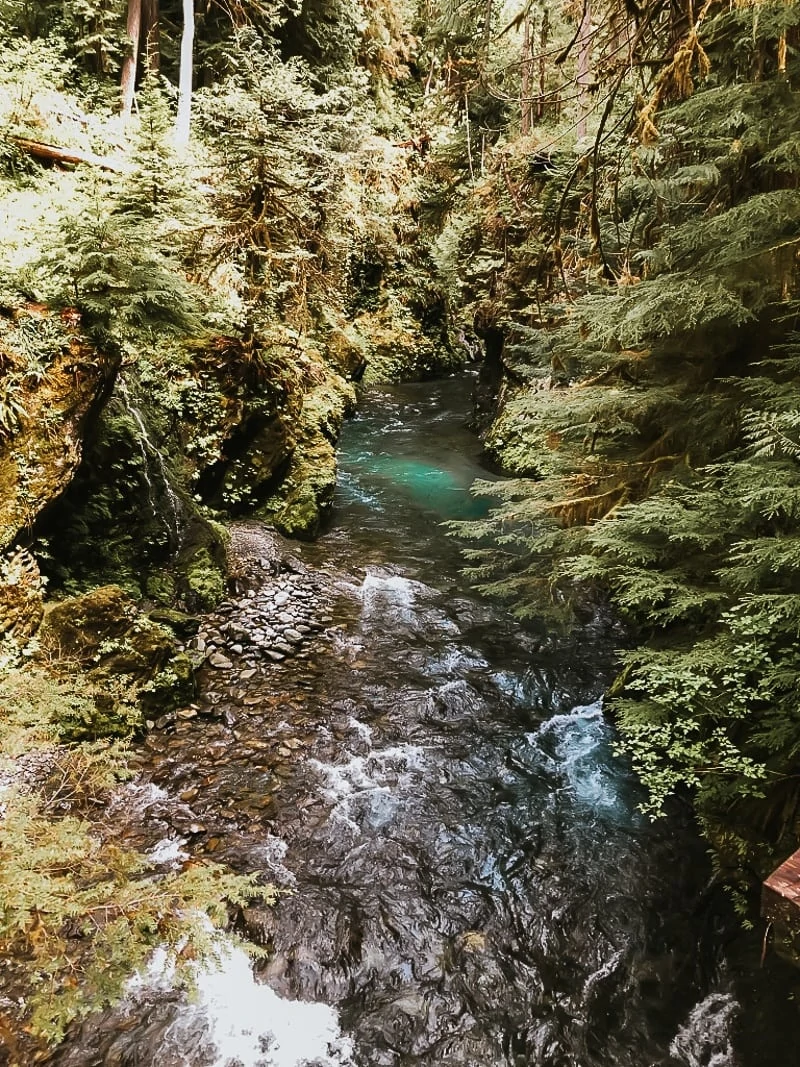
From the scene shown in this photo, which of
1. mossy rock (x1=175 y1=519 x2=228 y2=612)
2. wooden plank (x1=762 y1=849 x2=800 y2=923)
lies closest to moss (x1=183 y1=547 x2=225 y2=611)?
mossy rock (x1=175 y1=519 x2=228 y2=612)

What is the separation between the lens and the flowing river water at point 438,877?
12.5 ft

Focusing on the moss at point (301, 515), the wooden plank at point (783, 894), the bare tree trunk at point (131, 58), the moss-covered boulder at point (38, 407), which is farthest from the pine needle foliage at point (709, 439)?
the bare tree trunk at point (131, 58)

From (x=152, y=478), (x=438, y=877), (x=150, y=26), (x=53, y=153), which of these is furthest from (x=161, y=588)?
(x=150, y=26)

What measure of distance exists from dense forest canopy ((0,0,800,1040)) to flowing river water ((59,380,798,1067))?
654 millimetres

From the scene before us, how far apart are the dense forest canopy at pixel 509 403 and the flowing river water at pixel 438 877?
0.65m

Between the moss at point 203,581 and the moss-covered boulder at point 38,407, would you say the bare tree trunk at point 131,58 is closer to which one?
the moss-covered boulder at point 38,407

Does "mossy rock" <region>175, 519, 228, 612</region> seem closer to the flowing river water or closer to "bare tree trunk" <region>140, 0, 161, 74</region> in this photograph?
the flowing river water

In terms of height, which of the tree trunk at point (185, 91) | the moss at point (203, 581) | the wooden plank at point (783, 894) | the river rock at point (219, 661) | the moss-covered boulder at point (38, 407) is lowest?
the river rock at point (219, 661)

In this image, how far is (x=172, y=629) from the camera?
6.92 m

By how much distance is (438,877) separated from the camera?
4949mm

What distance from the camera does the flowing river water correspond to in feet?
12.5

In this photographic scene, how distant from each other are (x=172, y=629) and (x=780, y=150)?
23.0 ft

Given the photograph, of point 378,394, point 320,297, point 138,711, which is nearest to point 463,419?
point 378,394

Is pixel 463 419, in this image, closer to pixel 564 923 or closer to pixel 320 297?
pixel 320 297
